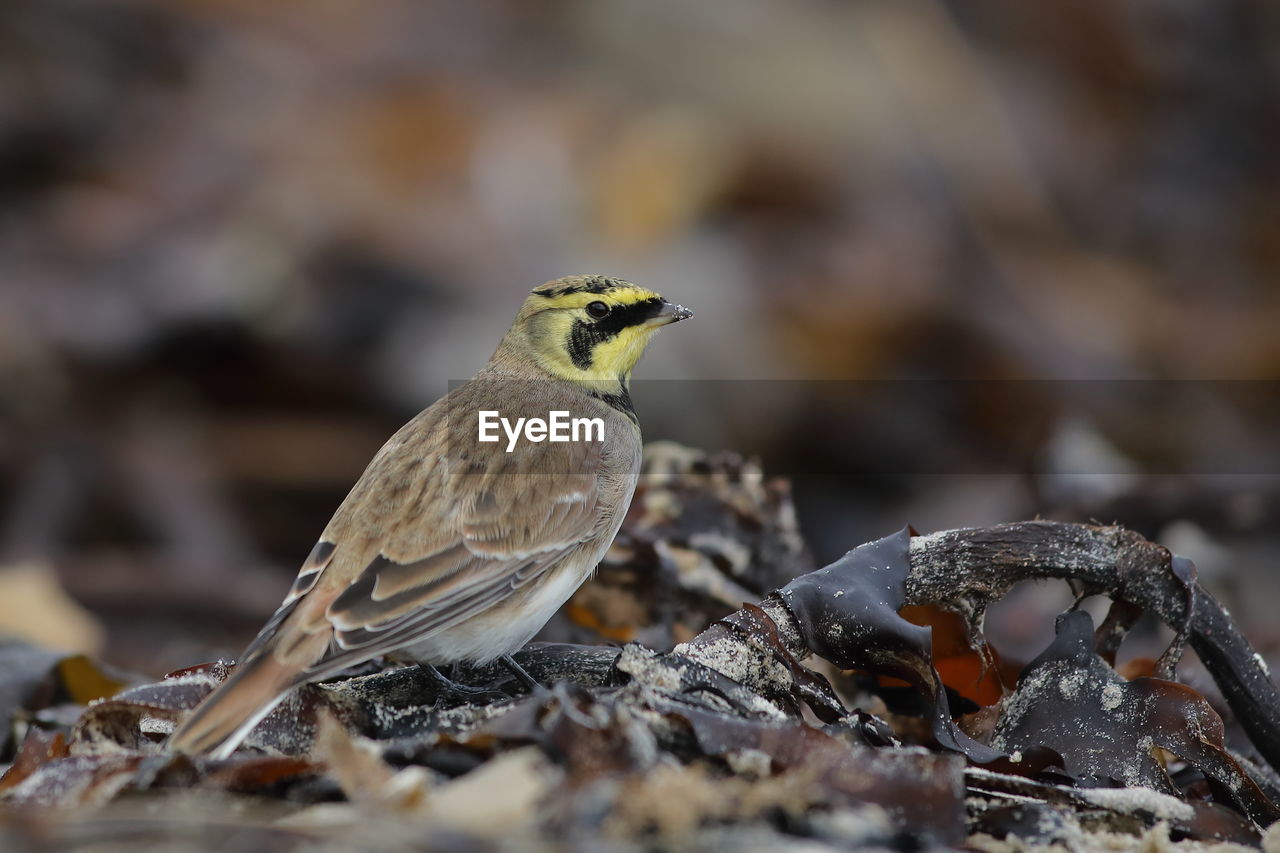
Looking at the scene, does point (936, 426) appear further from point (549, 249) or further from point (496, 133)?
point (496, 133)

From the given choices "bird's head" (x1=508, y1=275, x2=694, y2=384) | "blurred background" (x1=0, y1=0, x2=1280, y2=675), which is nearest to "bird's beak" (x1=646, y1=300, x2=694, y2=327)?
"bird's head" (x1=508, y1=275, x2=694, y2=384)

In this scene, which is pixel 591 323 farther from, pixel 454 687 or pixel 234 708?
pixel 234 708

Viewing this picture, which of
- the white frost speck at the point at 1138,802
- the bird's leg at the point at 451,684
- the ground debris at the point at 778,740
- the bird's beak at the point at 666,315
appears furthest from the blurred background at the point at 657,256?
the white frost speck at the point at 1138,802

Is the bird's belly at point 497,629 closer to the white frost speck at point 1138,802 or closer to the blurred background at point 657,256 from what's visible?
the white frost speck at point 1138,802

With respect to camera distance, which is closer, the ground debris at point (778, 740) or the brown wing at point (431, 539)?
the ground debris at point (778, 740)

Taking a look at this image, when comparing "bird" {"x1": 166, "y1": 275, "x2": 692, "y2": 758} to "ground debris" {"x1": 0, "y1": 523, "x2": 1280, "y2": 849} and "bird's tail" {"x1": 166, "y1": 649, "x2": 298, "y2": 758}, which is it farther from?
"ground debris" {"x1": 0, "y1": 523, "x2": 1280, "y2": 849}

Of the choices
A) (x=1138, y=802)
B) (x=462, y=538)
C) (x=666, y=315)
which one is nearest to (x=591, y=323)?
(x=666, y=315)
